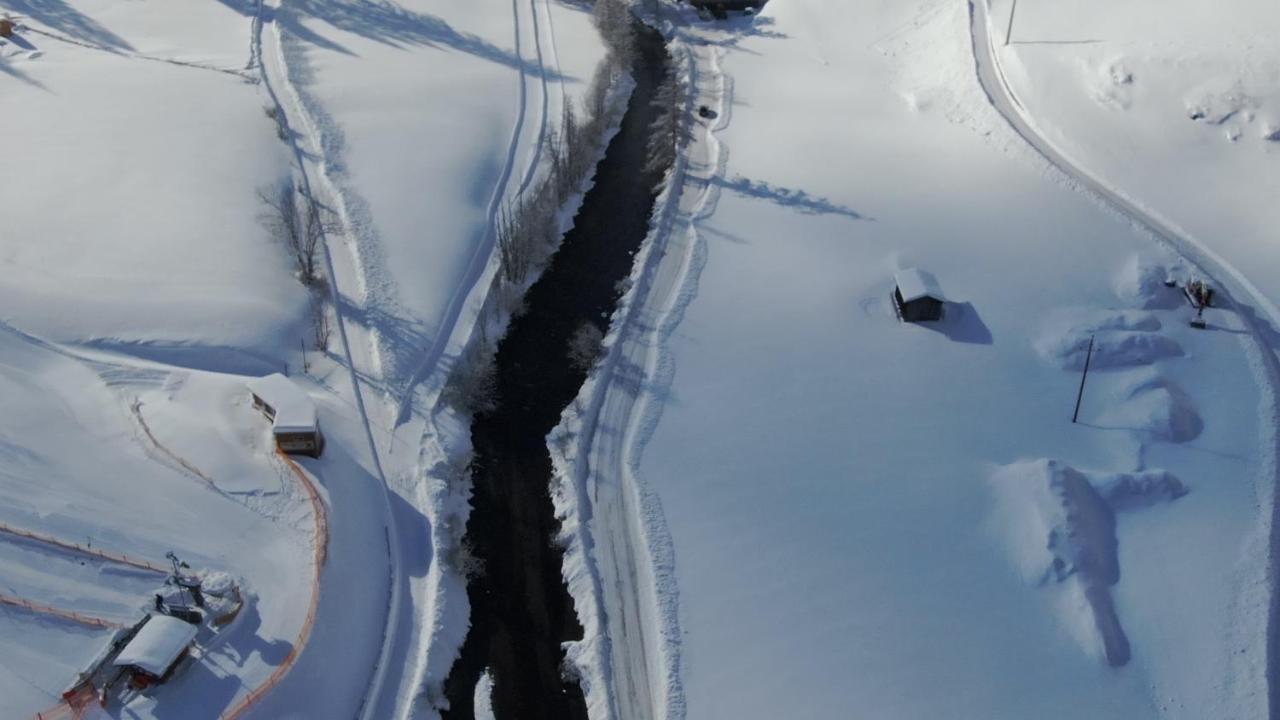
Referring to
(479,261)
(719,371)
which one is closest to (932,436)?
(719,371)

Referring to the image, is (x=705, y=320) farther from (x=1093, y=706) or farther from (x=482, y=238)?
(x=1093, y=706)

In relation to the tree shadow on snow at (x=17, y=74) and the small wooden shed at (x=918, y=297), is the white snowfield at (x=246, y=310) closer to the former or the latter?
the tree shadow on snow at (x=17, y=74)

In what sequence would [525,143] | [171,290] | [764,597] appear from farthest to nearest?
[525,143]
[171,290]
[764,597]

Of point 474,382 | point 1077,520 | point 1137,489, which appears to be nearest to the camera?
point 1077,520

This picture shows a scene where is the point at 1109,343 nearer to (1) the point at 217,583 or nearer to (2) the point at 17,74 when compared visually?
(1) the point at 217,583

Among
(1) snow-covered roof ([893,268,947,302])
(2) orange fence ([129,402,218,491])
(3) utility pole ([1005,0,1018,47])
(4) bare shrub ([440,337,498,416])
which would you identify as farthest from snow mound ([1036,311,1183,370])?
(2) orange fence ([129,402,218,491])

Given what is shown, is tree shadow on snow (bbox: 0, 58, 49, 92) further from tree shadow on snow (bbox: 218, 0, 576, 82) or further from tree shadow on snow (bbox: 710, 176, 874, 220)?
tree shadow on snow (bbox: 710, 176, 874, 220)

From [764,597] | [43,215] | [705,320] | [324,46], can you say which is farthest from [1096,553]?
[324,46]
